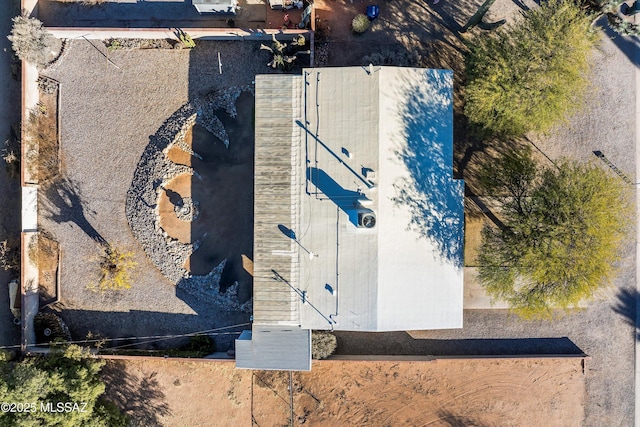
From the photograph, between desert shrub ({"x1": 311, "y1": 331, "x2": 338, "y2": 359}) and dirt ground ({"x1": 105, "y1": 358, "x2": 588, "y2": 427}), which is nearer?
desert shrub ({"x1": 311, "y1": 331, "x2": 338, "y2": 359})

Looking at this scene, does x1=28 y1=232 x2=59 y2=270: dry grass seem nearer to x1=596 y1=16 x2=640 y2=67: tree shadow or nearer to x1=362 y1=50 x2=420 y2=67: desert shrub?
x1=362 y1=50 x2=420 y2=67: desert shrub

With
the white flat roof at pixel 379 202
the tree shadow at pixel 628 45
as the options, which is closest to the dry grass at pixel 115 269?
the white flat roof at pixel 379 202

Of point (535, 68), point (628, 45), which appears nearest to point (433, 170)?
point (535, 68)

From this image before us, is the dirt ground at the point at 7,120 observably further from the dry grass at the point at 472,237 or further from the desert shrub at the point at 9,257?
the dry grass at the point at 472,237

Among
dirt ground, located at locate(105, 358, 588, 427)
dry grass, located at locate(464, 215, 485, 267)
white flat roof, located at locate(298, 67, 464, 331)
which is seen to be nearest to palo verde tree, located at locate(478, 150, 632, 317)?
dry grass, located at locate(464, 215, 485, 267)

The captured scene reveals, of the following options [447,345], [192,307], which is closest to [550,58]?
[447,345]

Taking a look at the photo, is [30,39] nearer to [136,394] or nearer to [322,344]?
[136,394]

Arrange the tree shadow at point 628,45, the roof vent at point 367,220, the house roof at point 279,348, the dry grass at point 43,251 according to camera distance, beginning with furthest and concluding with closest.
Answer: the tree shadow at point 628,45
the dry grass at point 43,251
the house roof at point 279,348
the roof vent at point 367,220
